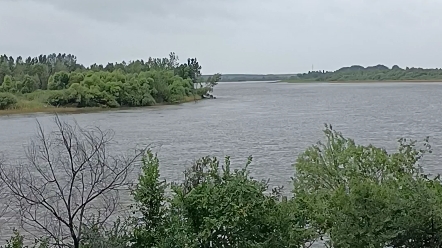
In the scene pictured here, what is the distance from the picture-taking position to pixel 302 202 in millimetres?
8109

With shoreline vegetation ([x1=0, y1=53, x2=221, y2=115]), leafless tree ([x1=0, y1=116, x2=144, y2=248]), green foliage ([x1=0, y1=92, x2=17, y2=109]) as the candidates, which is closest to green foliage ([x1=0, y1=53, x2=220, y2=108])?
shoreline vegetation ([x1=0, y1=53, x2=221, y2=115])

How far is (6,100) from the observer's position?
1959 inches

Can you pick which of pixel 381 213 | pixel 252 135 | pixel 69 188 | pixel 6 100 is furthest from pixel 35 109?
pixel 381 213

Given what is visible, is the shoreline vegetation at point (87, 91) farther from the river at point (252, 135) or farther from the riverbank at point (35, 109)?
the river at point (252, 135)

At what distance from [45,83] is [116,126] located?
35734mm

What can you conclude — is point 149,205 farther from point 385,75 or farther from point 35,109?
point 385,75

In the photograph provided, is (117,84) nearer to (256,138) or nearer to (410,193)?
(256,138)

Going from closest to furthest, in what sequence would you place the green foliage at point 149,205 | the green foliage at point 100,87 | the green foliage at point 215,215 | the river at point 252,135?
1. the green foliage at point 215,215
2. the green foliage at point 149,205
3. the river at point 252,135
4. the green foliage at point 100,87

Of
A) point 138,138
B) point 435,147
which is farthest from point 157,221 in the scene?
point 138,138

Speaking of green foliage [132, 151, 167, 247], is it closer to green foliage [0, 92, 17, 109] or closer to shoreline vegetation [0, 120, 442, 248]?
shoreline vegetation [0, 120, 442, 248]

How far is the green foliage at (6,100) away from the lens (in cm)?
4931

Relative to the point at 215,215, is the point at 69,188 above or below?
below

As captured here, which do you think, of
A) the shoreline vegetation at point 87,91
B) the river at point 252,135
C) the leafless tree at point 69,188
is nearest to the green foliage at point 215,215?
the leafless tree at point 69,188

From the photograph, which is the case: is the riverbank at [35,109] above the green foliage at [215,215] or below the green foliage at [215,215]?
below
